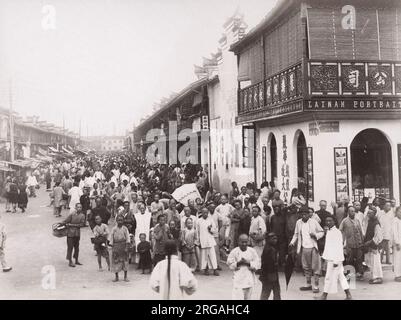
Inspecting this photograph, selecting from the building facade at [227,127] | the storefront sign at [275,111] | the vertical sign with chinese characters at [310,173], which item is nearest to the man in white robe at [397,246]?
the vertical sign with chinese characters at [310,173]

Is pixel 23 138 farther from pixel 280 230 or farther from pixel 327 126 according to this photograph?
pixel 280 230

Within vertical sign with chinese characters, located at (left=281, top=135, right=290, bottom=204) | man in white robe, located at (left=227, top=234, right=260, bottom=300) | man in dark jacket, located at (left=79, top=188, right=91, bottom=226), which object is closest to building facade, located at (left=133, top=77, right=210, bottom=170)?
vertical sign with chinese characters, located at (left=281, top=135, right=290, bottom=204)

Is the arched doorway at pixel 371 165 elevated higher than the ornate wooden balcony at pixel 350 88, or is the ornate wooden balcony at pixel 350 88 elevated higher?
the ornate wooden balcony at pixel 350 88

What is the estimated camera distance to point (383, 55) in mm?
14289

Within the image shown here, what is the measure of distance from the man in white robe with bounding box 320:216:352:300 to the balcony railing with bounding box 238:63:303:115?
17.6 ft

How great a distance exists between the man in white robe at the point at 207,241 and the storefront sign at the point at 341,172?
4361mm

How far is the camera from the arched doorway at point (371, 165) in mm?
14375

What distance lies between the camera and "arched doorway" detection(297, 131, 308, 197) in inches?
617

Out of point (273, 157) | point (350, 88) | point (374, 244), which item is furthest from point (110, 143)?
point (374, 244)

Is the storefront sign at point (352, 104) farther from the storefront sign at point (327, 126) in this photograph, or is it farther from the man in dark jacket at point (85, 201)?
the man in dark jacket at point (85, 201)

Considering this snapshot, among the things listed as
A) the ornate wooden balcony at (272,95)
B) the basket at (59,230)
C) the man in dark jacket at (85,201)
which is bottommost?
the basket at (59,230)
